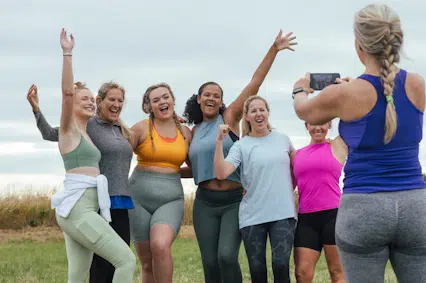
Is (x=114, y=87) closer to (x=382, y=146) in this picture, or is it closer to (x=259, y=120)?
(x=259, y=120)

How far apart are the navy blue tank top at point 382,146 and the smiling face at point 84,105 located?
354 centimetres

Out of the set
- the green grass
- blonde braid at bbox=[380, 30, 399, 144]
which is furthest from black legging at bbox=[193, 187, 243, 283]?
blonde braid at bbox=[380, 30, 399, 144]

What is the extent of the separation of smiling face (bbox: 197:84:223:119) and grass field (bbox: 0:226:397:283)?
410 cm

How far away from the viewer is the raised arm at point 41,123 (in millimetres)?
6906

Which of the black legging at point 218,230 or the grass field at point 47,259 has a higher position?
the black legging at point 218,230

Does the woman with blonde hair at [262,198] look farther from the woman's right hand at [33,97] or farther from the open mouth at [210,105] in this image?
the woman's right hand at [33,97]

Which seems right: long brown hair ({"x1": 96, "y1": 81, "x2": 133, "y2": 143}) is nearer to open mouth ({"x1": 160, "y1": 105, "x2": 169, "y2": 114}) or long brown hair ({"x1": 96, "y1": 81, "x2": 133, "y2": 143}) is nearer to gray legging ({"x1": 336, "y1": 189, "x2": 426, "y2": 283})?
open mouth ({"x1": 160, "y1": 105, "x2": 169, "y2": 114})

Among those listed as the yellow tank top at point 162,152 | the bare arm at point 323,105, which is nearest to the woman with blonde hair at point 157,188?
the yellow tank top at point 162,152

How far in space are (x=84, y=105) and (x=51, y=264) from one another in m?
7.53

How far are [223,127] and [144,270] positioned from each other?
78.4 inches

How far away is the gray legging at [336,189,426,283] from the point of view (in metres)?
4.00

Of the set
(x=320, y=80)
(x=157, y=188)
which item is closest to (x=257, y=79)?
(x=157, y=188)

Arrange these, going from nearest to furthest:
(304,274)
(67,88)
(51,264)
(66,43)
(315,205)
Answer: (67,88), (66,43), (304,274), (315,205), (51,264)

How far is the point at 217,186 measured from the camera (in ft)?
25.0
